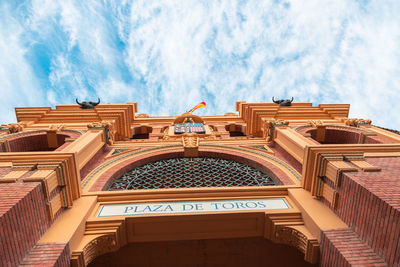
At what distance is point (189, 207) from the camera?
5.80 meters

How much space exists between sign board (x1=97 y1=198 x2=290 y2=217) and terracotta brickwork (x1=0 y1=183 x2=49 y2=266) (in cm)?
133

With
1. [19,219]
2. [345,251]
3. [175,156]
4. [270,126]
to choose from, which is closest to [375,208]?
[345,251]

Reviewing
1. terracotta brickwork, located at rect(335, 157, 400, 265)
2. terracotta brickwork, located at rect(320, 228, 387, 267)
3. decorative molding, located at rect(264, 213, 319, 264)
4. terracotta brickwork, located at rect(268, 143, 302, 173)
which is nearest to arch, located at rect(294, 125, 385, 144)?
terracotta brickwork, located at rect(268, 143, 302, 173)

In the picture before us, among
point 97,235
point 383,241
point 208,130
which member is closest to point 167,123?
point 208,130

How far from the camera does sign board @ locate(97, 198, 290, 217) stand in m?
5.67

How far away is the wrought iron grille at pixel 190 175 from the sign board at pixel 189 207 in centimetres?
174

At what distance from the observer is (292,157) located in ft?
29.7

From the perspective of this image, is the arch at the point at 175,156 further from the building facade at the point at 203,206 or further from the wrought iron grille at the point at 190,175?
the wrought iron grille at the point at 190,175

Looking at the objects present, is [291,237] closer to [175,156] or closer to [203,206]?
[203,206]

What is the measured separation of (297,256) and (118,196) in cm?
499

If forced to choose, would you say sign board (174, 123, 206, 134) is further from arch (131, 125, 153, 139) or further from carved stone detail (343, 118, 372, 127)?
carved stone detail (343, 118, 372, 127)

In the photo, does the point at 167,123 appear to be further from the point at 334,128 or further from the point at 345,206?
the point at 345,206

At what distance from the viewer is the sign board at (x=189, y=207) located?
567 cm

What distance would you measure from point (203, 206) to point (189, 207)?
32 cm
